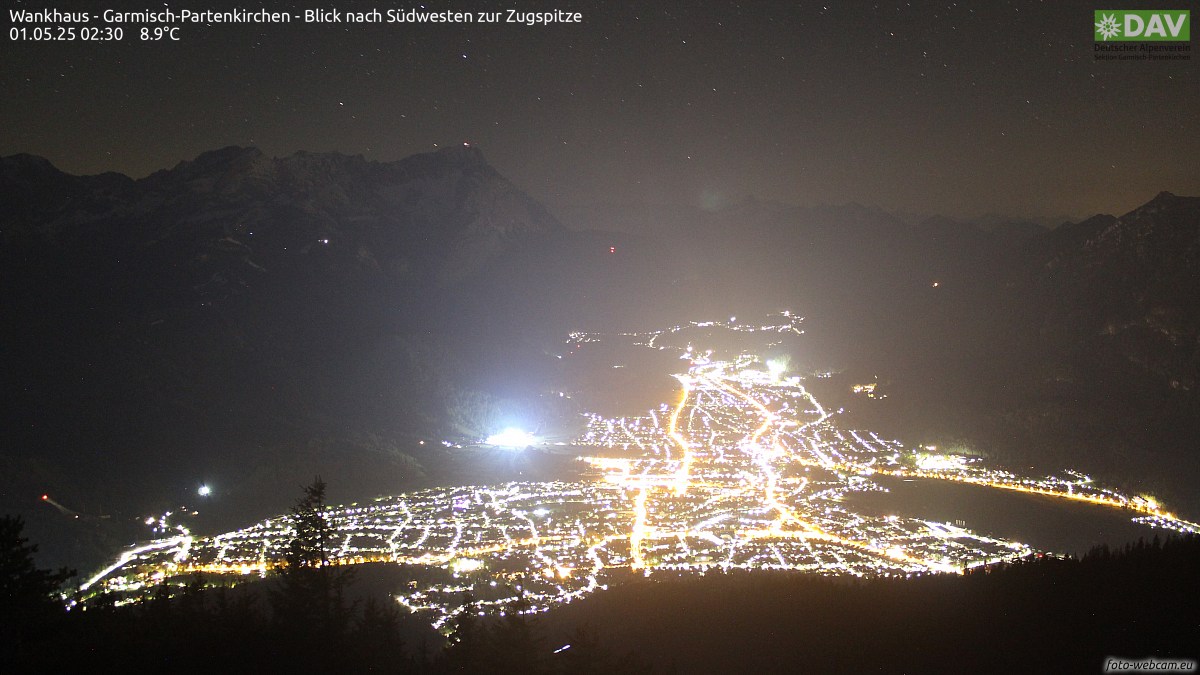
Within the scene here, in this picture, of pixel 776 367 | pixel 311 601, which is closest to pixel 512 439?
pixel 776 367

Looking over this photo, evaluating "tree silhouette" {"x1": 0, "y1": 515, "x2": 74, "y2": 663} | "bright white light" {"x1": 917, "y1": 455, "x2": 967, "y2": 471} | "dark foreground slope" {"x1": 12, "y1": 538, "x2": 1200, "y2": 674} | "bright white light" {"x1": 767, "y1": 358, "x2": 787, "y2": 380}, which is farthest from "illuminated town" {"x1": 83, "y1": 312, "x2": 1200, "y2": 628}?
"bright white light" {"x1": 767, "y1": 358, "x2": 787, "y2": 380}

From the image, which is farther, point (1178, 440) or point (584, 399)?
point (584, 399)

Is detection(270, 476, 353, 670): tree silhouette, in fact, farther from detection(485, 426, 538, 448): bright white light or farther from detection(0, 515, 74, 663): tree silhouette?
detection(485, 426, 538, 448): bright white light

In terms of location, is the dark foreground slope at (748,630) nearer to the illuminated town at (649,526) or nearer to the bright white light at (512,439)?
the illuminated town at (649,526)

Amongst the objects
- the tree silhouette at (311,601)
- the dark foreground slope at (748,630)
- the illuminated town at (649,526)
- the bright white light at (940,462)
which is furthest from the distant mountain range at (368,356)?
the tree silhouette at (311,601)

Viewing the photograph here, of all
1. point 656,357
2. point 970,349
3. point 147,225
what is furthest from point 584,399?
point 147,225

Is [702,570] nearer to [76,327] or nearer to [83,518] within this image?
[83,518]
